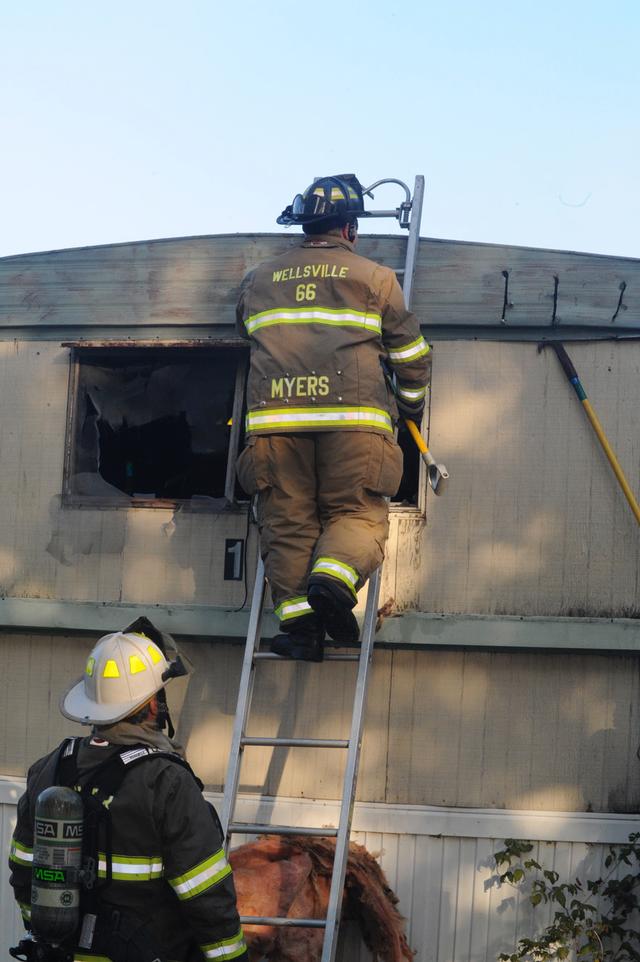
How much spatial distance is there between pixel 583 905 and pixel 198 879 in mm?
2392

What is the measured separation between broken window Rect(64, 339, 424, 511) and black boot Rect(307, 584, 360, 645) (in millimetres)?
1271

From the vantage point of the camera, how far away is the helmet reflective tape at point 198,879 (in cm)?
390

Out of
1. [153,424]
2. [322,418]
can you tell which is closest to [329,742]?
[322,418]

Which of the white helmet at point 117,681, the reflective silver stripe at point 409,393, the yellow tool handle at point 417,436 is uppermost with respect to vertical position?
the reflective silver stripe at point 409,393

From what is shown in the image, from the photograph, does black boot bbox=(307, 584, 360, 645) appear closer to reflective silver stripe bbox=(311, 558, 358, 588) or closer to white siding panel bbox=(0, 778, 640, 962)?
reflective silver stripe bbox=(311, 558, 358, 588)

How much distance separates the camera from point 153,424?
648 cm

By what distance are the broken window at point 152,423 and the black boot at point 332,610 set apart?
4.33 feet

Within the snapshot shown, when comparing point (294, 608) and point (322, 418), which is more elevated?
point (322, 418)

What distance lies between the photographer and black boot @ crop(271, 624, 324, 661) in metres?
5.28

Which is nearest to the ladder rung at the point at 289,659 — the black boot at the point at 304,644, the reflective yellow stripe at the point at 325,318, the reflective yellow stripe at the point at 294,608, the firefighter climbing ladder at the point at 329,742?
the firefighter climbing ladder at the point at 329,742

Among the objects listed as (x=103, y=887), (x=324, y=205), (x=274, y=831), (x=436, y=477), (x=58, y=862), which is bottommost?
(x=274, y=831)

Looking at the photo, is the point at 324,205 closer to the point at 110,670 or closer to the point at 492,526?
the point at 492,526

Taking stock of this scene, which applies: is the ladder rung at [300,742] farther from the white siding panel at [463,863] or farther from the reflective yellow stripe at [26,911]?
the reflective yellow stripe at [26,911]

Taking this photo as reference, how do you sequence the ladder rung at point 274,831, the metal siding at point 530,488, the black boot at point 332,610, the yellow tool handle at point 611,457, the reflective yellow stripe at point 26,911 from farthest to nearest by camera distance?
the metal siding at point 530,488 → the yellow tool handle at point 611,457 → the ladder rung at point 274,831 → the black boot at point 332,610 → the reflective yellow stripe at point 26,911
